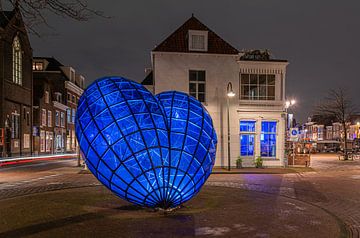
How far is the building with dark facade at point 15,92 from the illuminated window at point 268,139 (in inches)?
1081

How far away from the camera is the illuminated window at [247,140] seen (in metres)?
27.8

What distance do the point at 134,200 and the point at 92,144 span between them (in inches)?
76.7

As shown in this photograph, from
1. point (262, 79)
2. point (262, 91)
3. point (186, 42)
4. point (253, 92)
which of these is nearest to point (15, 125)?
point (186, 42)

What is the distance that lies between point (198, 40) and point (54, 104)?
37061 mm

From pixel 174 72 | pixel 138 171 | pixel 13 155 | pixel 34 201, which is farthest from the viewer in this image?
pixel 13 155

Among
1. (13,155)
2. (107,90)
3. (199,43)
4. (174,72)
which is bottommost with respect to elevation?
(13,155)

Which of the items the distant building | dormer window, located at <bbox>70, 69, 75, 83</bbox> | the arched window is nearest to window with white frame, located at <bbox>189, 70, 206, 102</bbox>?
the arched window

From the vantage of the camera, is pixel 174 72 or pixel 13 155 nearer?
pixel 174 72

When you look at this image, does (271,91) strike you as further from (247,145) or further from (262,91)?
(247,145)

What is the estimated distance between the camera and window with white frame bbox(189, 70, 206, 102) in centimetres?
2709

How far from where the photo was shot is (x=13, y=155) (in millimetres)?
41656

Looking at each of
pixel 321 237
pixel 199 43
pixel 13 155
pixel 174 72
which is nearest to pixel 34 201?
pixel 321 237

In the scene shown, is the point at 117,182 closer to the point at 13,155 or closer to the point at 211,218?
the point at 211,218

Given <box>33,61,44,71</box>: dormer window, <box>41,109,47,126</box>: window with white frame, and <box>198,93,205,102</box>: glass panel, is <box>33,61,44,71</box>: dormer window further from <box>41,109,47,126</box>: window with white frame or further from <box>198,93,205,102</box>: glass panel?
<box>198,93,205,102</box>: glass panel
